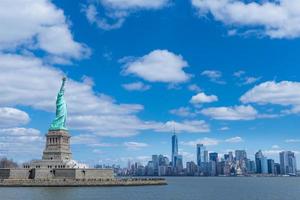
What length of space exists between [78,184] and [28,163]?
21604 mm

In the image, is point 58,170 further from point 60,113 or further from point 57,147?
point 60,113

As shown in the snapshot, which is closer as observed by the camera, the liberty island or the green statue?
the liberty island

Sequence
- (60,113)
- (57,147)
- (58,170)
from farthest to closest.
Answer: (60,113) → (57,147) → (58,170)

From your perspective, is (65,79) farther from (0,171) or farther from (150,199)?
(150,199)

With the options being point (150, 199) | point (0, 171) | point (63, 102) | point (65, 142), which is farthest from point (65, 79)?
point (150, 199)

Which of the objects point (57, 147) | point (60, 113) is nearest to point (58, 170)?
point (57, 147)

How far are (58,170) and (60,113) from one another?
16.4m

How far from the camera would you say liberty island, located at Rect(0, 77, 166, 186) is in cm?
10019

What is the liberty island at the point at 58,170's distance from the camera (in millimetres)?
100188

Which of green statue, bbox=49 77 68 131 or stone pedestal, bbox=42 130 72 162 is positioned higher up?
green statue, bbox=49 77 68 131

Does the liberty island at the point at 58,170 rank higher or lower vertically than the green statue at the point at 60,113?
lower

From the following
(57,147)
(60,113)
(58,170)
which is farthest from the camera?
(60,113)

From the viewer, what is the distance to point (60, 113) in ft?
376

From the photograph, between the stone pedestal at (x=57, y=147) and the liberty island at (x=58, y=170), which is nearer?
the liberty island at (x=58, y=170)
